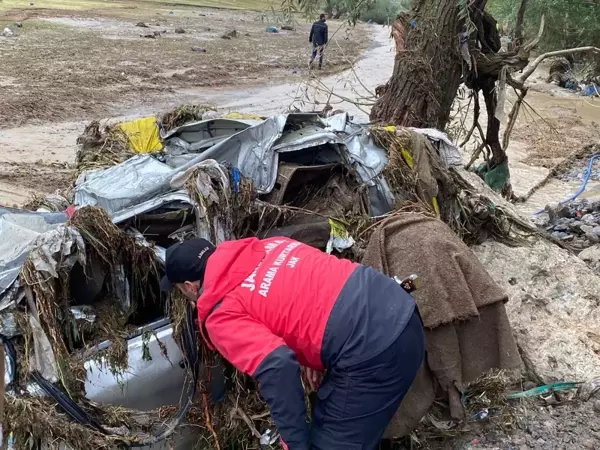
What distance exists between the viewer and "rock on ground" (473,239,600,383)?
4.27 m

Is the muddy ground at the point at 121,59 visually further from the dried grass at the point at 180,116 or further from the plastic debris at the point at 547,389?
the plastic debris at the point at 547,389

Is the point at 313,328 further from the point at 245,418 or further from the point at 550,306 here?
the point at 550,306

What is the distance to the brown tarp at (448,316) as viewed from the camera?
3451 millimetres

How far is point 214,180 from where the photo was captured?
12.5 ft

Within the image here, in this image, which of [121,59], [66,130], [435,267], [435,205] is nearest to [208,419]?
[435,267]

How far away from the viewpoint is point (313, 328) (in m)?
2.70

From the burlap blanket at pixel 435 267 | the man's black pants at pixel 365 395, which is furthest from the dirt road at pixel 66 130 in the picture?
the man's black pants at pixel 365 395

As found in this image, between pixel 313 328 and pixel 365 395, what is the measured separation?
37cm

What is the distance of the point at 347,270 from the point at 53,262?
1.47 meters

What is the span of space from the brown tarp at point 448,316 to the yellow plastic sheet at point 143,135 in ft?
7.14

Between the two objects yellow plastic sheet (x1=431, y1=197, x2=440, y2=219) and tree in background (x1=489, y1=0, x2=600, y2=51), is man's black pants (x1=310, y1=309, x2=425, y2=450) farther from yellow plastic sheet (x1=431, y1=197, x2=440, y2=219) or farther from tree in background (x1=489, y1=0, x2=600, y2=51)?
tree in background (x1=489, y1=0, x2=600, y2=51)

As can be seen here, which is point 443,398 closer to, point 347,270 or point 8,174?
point 347,270

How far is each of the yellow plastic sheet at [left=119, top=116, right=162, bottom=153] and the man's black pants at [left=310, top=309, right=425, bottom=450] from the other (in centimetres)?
279

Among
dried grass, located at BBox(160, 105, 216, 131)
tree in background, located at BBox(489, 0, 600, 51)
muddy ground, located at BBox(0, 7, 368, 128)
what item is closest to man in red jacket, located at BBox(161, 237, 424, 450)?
dried grass, located at BBox(160, 105, 216, 131)
